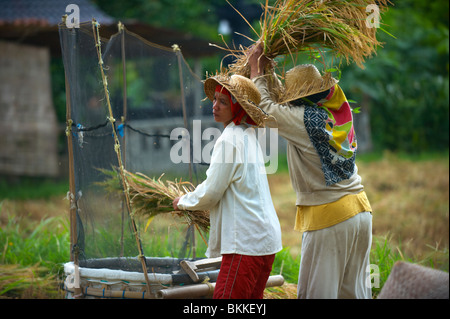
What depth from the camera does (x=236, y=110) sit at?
3.07m

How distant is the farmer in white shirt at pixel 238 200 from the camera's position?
2922mm

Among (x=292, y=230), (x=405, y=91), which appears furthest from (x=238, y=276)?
(x=405, y=91)

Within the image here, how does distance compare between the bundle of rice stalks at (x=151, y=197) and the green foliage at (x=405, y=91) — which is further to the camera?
the green foliage at (x=405, y=91)

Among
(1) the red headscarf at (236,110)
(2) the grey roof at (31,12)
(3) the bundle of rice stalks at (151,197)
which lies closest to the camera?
(1) the red headscarf at (236,110)

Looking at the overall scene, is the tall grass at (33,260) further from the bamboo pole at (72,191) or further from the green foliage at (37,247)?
the bamboo pole at (72,191)

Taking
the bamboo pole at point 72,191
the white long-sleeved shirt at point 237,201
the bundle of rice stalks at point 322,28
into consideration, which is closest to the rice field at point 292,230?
the bamboo pole at point 72,191

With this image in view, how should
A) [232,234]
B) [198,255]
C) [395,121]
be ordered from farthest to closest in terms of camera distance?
1. [395,121]
2. [198,255]
3. [232,234]

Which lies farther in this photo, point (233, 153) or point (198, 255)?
point (198, 255)

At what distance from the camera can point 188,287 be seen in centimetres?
342

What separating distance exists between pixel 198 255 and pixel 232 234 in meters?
2.01

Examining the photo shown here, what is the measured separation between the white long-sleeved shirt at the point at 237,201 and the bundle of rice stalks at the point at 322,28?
69 cm

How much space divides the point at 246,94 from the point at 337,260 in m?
1.08
